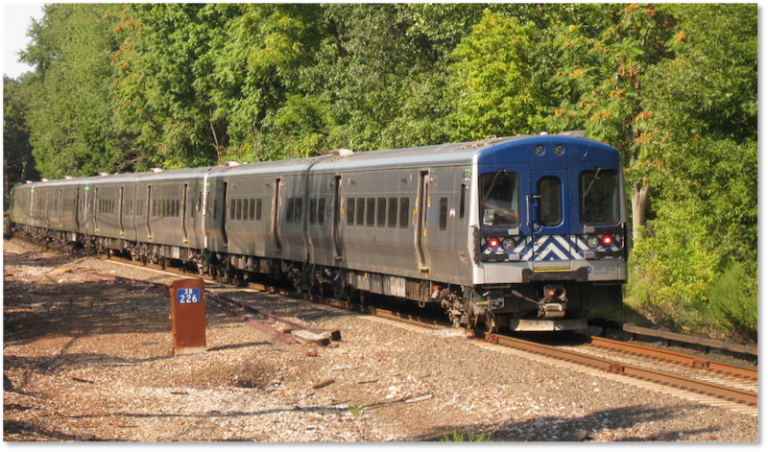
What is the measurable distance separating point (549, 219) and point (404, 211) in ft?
9.97

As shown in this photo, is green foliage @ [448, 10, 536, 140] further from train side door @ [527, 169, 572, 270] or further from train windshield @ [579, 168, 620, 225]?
train side door @ [527, 169, 572, 270]

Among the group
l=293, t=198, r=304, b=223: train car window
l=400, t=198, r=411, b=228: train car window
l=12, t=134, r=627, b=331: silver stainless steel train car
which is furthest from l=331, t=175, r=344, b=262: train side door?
l=400, t=198, r=411, b=228: train car window

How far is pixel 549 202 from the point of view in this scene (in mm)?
13734

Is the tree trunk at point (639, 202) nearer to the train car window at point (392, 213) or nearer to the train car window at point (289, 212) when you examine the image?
the train car window at point (289, 212)

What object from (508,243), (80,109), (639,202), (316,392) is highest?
(80,109)

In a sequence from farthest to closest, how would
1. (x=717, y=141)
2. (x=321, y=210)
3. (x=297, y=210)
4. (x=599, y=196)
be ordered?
(x=297, y=210) → (x=321, y=210) → (x=599, y=196) → (x=717, y=141)

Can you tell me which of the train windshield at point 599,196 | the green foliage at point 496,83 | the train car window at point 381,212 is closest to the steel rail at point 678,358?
the train windshield at point 599,196

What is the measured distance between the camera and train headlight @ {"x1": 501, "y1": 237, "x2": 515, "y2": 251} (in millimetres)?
13445

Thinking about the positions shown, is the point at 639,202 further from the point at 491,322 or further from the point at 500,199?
Answer: the point at 500,199

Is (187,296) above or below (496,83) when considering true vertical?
below

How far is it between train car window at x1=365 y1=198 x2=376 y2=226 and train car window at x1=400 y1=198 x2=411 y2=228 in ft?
3.67

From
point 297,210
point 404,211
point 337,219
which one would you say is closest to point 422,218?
point 404,211

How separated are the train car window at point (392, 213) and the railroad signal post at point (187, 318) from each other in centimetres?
364

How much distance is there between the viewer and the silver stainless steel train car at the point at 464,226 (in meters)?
13.5
